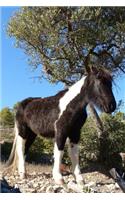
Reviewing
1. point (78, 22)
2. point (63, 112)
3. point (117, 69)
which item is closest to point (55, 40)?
point (78, 22)

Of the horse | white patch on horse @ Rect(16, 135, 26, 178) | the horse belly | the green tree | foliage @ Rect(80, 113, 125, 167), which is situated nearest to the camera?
the horse

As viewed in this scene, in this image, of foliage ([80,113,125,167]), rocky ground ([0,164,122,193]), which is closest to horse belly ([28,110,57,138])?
rocky ground ([0,164,122,193])

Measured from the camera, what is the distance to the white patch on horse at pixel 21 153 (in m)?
5.54

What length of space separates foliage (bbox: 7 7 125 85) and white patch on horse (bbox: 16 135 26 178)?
186cm

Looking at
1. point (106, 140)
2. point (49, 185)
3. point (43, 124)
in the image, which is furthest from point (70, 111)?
point (106, 140)

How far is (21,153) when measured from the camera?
18.3ft

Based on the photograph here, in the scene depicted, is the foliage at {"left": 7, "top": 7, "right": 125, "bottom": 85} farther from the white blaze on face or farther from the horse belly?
the white blaze on face

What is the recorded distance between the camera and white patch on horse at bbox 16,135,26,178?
18.2 ft

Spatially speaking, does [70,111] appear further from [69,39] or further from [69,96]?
[69,39]

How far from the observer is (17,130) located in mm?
5684

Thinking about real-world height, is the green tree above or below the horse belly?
above

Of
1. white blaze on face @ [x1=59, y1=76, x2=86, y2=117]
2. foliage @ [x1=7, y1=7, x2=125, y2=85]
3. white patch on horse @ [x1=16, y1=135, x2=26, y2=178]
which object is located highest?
foliage @ [x1=7, y1=7, x2=125, y2=85]

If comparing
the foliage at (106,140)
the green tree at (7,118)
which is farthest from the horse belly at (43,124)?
the foliage at (106,140)

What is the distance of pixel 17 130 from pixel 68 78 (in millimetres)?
2175
